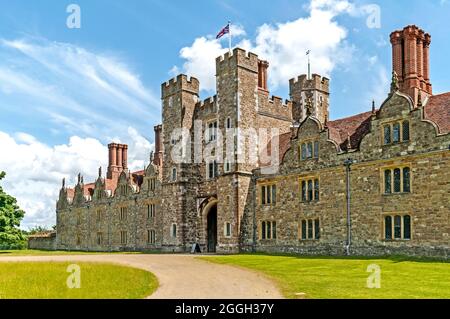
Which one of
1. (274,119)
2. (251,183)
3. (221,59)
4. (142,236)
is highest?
(221,59)

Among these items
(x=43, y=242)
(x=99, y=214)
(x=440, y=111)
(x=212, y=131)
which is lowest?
(x=43, y=242)

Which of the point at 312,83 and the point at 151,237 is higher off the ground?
the point at 312,83

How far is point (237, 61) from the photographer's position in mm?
36531

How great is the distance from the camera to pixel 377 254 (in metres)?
26.9

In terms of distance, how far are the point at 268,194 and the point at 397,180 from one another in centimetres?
1013

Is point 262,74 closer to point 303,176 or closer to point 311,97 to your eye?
point 311,97

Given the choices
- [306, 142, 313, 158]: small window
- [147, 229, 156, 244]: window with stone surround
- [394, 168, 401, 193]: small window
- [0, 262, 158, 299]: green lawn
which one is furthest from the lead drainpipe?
[147, 229, 156, 244]: window with stone surround

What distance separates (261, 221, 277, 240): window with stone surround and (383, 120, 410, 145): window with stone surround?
10.1m

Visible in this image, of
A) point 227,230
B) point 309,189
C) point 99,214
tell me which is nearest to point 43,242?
point 99,214

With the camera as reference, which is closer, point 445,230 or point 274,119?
point 445,230

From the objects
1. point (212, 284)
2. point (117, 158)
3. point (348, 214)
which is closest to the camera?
point (212, 284)
